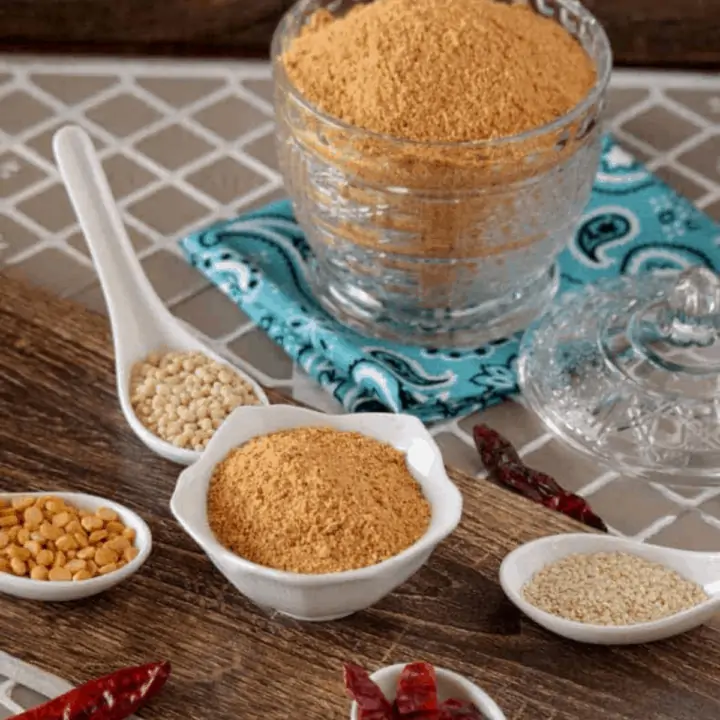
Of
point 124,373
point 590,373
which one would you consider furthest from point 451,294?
point 124,373

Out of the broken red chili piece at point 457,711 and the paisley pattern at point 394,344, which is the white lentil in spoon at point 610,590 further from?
the paisley pattern at point 394,344

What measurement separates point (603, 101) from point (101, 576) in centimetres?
59

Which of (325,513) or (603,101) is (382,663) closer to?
(325,513)

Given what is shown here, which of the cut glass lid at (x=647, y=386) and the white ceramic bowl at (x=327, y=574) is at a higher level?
the white ceramic bowl at (x=327, y=574)

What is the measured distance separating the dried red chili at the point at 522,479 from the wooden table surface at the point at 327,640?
28mm

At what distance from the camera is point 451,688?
1099 mm

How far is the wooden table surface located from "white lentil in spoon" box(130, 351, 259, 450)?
0.04 metres

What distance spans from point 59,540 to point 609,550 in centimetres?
41

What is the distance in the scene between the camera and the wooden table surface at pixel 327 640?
3.71 feet

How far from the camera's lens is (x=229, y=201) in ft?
5.50

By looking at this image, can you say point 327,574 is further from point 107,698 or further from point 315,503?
point 107,698

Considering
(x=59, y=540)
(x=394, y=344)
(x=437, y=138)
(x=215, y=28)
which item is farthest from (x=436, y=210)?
(x=215, y=28)

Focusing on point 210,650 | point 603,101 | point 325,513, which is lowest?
point 210,650

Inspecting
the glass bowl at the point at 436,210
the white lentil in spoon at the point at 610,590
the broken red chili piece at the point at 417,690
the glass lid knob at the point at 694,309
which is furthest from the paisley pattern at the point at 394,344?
the broken red chili piece at the point at 417,690
